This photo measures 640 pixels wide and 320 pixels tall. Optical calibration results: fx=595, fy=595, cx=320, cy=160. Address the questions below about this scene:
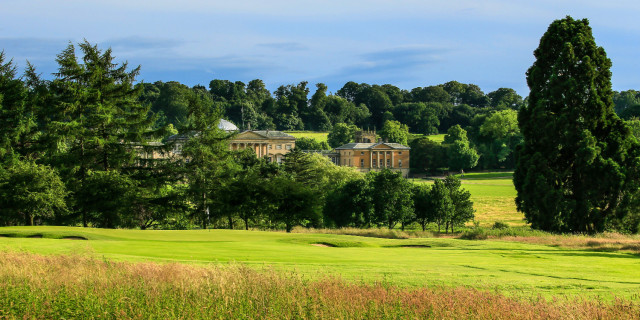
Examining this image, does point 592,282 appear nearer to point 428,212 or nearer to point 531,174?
point 531,174

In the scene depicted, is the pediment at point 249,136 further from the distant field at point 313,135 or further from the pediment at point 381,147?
the distant field at point 313,135

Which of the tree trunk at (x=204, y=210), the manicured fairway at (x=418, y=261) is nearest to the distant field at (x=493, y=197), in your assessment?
the tree trunk at (x=204, y=210)

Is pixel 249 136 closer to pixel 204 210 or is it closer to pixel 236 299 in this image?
pixel 204 210

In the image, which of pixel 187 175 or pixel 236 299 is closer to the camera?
pixel 236 299

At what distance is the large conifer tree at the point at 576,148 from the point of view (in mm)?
35469

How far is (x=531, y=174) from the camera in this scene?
121 ft

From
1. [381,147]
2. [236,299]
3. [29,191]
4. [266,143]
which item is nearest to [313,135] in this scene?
[266,143]

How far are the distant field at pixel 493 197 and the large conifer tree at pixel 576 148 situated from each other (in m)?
15.4

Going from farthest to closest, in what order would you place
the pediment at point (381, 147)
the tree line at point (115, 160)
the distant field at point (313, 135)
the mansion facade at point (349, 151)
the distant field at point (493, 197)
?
the distant field at point (313, 135) < the pediment at point (381, 147) < the mansion facade at point (349, 151) < the distant field at point (493, 197) < the tree line at point (115, 160)

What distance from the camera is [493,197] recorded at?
85.3 m

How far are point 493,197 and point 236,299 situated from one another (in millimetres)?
79219

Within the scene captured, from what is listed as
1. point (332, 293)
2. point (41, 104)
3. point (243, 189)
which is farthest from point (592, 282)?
point (41, 104)

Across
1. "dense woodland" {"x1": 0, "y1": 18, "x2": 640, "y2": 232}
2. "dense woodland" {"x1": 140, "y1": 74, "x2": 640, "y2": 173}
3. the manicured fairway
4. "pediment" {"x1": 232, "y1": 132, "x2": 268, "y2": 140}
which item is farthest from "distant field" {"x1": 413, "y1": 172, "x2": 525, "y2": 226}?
"pediment" {"x1": 232, "y1": 132, "x2": 268, "y2": 140}

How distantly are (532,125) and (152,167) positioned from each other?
2626 centimetres
